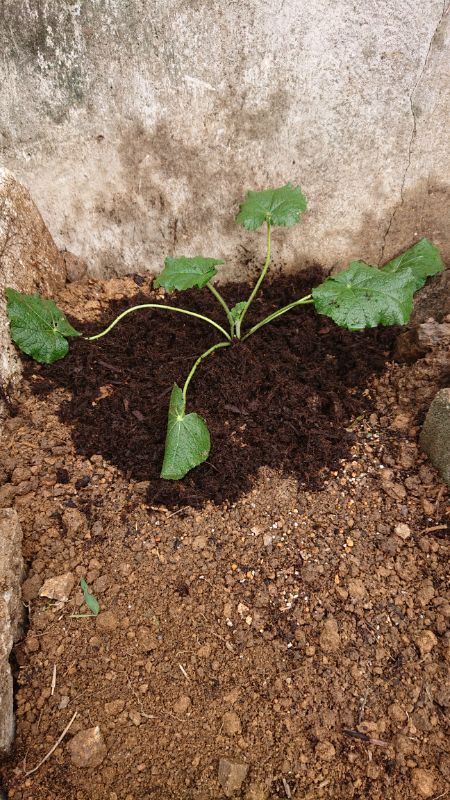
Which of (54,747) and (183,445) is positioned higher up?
(183,445)

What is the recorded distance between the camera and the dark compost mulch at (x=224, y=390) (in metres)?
1.73

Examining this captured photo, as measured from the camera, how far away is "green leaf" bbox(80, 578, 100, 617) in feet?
4.72

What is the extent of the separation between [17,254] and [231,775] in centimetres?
173

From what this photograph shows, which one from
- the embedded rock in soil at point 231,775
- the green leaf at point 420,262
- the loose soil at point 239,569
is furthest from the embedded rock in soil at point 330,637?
the green leaf at point 420,262

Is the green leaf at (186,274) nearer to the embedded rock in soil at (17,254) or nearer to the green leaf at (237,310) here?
the green leaf at (237,310)

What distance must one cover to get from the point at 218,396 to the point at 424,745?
1.15 meters

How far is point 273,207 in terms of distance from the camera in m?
1.90

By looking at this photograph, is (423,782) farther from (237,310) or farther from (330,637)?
(237,310)

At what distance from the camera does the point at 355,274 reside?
1.71 metres

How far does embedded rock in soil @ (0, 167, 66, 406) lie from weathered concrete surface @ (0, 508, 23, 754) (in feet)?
1.83

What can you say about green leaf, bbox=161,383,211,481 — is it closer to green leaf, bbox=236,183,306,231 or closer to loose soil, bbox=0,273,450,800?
loose soil, bbox=0,273,450,800

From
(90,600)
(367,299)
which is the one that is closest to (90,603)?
(90,600)

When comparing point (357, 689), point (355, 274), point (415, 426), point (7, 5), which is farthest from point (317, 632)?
point (7, 5)

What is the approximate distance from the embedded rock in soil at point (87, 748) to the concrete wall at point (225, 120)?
5.72 feet
